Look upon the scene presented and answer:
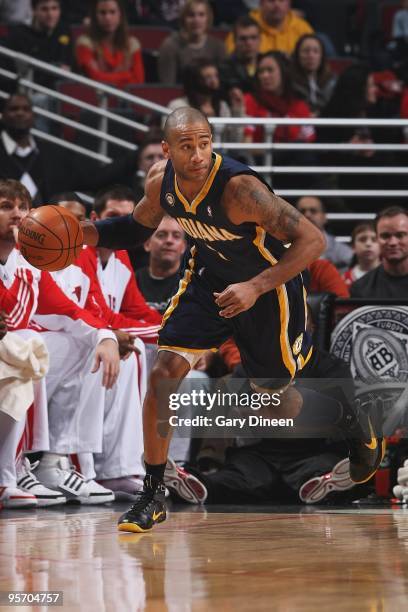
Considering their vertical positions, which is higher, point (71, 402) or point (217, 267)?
point (217, 267)

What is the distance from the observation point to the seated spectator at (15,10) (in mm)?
10875

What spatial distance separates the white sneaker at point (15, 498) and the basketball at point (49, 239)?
4.47ft

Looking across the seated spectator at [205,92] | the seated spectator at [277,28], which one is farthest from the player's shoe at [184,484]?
the seated spectator at [277,28]

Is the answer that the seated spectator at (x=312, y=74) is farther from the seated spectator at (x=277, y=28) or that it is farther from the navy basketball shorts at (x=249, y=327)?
the navy basketball shorts at (x=249, y=327)

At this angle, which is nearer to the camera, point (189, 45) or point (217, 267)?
point (217, 267)

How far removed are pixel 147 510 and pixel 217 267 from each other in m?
1.03

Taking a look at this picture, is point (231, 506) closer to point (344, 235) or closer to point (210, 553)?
point (210, 553)

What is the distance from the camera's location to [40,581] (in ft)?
10.1

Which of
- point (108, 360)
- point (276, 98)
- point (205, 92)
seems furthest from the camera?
point (276, 98)

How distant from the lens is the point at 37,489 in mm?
5391

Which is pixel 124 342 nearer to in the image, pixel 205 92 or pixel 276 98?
pixel 205 92

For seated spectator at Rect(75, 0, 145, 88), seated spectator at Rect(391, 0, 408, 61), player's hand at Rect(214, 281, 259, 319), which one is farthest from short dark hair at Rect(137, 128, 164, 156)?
seated spectator at Rect(391, 0, 408, 61)

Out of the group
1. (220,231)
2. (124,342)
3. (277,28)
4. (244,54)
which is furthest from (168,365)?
(277,28)

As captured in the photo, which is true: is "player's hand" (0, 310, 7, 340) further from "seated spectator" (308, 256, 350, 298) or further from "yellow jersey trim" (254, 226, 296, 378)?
"seated spectator" (308, 256, 350, 298)
